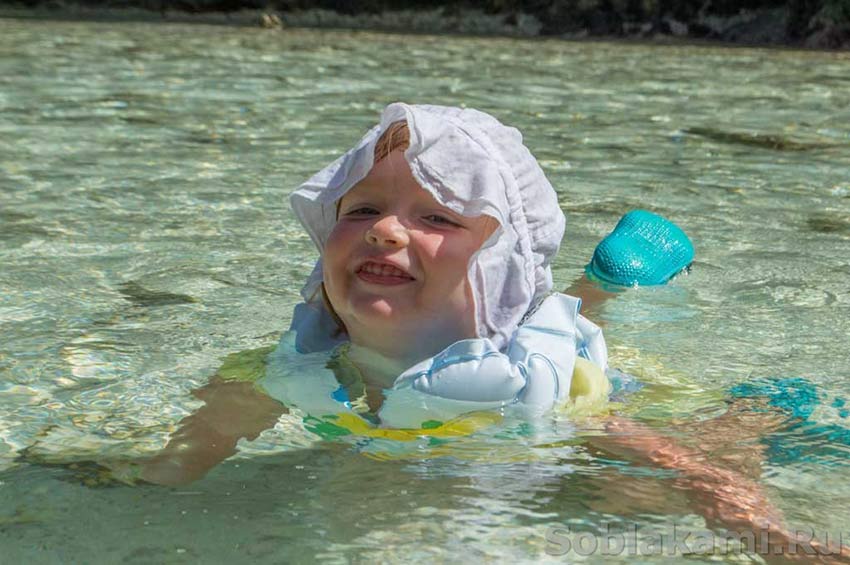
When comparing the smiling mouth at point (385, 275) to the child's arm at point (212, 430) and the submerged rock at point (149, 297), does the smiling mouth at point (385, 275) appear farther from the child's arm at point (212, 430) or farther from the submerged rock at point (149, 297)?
the submerged rock at point (149, 297)

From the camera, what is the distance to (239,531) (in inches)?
84.4

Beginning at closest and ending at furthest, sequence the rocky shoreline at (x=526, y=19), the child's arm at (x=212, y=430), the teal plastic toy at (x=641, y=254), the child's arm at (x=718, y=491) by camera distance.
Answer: the child's arm at (x=718, y=491) < the child's arm at (x=212, y=430) < the teal plastic toy at (x=641, y=254) < the rocky shoreline at (x=526, y=19)

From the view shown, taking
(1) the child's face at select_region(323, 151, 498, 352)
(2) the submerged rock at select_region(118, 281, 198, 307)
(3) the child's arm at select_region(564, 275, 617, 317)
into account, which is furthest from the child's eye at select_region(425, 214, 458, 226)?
(2) the submerged rock at select_region(118, 281, 198, 307)

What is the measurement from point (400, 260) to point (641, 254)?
5.25 feet

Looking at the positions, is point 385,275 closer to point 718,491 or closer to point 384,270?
point 384,270

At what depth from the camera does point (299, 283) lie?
3910mm

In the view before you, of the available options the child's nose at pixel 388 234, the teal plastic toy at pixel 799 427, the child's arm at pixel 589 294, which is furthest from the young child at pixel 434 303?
the child's arm at pixel 589 294

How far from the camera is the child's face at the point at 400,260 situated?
2506 mm

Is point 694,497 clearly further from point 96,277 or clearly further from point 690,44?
point 690,44

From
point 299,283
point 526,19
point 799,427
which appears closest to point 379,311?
point 799,427

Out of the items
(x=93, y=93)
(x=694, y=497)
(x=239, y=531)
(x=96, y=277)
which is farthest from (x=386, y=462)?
(x=93, y=93)

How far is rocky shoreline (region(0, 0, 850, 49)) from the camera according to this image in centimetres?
1407

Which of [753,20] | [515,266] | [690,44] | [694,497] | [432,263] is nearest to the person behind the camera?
[694,497]

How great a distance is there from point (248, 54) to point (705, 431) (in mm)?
8953
